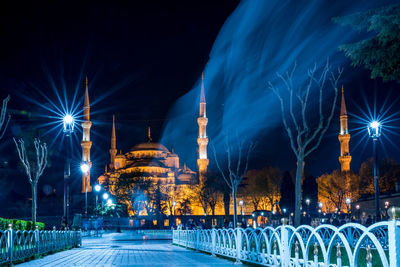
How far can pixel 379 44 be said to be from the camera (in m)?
11.5

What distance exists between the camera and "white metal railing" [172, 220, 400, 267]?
17.3ft

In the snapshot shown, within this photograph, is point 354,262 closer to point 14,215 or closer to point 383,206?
point 383,206

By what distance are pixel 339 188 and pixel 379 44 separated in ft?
195

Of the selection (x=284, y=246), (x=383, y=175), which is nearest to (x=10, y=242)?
(x=284, y=246)

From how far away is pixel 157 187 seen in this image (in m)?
74.3

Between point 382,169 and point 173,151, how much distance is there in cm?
5634

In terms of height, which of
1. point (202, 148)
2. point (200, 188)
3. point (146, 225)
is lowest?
point (146, 225)

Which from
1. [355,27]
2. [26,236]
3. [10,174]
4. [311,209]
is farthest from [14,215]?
[355,27]

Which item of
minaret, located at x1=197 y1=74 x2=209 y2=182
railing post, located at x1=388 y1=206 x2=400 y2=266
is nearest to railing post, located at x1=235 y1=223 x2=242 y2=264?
railing post, located at x1=388 y1=206 x2=400 y2=266

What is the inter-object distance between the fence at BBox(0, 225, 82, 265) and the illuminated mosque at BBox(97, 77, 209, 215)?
55107 millimetres

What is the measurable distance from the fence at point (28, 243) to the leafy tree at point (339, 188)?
52.0m

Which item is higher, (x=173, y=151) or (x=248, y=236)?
(x=173, y=151)

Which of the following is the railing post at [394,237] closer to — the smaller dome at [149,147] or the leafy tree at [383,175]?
the leafy tree at [383,175]

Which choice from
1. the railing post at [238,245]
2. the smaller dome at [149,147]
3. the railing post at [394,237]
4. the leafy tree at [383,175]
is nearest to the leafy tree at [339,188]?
the leafy tree at [383,175]
